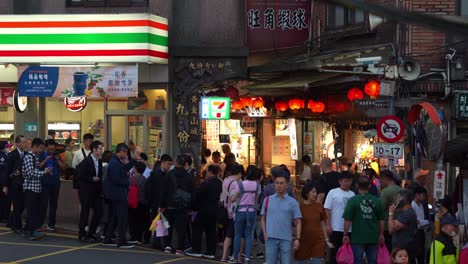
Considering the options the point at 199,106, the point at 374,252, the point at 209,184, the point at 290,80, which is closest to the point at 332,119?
the point at 290,80

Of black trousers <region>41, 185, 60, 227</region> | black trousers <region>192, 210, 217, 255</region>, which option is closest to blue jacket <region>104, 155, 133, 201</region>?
black trousers <region>192, 210, 217, 255</region>

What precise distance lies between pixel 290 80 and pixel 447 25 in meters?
15.6

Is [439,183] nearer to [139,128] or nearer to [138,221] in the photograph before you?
[138,221]

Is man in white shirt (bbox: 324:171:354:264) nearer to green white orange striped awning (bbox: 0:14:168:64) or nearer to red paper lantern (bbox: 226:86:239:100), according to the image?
green white orange striped awning (bbox: 0:14:168:64)

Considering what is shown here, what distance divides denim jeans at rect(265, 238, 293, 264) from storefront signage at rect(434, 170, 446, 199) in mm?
2734

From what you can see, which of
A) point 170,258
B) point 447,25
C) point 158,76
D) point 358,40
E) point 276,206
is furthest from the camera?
point 158,76

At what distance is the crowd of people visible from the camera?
989 cm

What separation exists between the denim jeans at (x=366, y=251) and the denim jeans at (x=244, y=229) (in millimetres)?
2313

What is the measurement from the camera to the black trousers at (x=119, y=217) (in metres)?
13.1

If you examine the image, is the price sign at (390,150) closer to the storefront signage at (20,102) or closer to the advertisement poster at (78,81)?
the advertisement poster at (78,81)

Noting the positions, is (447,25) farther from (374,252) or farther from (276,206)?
(374,252)

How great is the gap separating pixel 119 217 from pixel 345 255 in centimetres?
464

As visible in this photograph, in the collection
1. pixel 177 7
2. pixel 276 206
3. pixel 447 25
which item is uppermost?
pixel 177 7

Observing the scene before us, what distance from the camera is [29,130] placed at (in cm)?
1983
